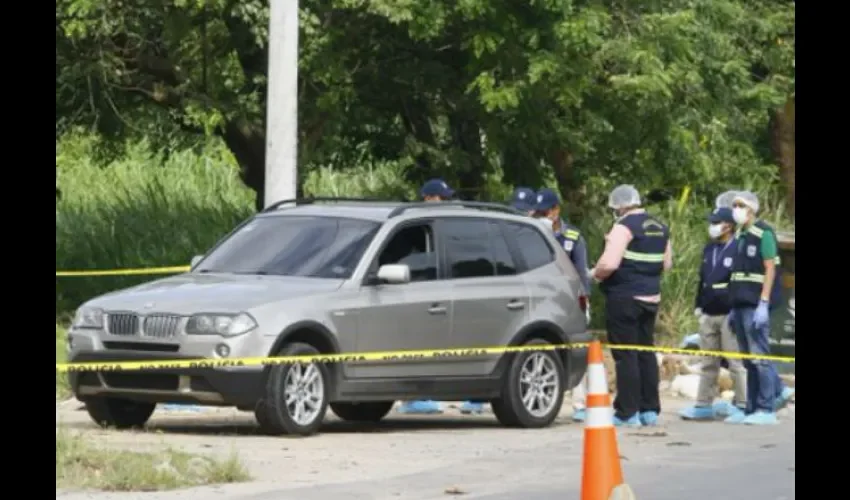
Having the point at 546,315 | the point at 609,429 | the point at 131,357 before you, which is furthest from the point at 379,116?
the point at 609,429

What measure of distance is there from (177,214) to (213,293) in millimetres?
14268

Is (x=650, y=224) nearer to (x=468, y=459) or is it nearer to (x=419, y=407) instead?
(x=419, y=407)

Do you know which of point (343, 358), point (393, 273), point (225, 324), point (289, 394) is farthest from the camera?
point (393, 273)

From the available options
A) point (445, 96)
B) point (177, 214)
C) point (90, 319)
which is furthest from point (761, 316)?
point (177, 214)

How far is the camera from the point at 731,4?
87.0ft

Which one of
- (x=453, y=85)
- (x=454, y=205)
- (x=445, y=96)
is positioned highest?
(x=453, y=85)

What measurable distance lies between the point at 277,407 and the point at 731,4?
1200 cm

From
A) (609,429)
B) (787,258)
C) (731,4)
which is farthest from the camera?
(731,4)

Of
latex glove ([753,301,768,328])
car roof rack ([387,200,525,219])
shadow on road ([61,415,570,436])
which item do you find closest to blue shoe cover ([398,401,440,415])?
shadow on road ([61,415,570,436])

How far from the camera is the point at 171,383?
16188 millimetres

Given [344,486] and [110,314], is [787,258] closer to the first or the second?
[110,314]

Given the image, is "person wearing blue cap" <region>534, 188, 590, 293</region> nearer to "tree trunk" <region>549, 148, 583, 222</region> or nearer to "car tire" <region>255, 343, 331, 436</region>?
"car tire" <region>255, 343, 331, 436</region>

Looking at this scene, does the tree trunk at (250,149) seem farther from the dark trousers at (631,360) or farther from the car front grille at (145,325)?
the car front grille at (145,325)

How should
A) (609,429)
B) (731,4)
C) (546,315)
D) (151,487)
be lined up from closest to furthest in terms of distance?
(609,429), (151,487), (546,315), (731,4)
